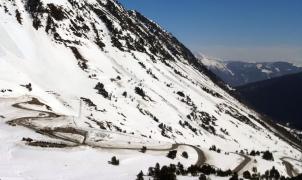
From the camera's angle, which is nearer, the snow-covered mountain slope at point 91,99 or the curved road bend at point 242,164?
the snow-covered mountain slope at point 91,99

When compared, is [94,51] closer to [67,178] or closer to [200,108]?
[200,108]

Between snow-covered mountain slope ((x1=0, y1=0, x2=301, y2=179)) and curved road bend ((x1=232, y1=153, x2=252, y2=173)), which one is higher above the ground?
snow-covered mountain slope ((x1=0, y1=0, x2=301, y2=179))

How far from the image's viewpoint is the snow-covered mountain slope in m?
38.2

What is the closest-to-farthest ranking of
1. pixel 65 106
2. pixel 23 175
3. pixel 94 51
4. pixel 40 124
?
pixel 23 175, pixel 40 124, pixel 65 106, pixel 94 51

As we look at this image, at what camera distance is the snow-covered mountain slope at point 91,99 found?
3825 cm

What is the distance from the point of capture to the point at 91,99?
344 ft

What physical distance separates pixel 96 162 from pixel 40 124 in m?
17.2

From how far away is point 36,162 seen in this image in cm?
3312

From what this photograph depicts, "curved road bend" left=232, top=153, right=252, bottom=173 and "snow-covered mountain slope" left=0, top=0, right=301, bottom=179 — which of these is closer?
"snow-covered mountain slope" left=0, top=0, right=301, bottom=179

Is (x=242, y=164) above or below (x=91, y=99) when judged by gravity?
below

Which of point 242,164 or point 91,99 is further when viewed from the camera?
point 91,99

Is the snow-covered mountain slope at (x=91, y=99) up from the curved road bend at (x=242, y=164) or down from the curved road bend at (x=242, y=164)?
up

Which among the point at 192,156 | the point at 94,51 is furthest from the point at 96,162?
the point at 94,51

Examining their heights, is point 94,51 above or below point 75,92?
above
